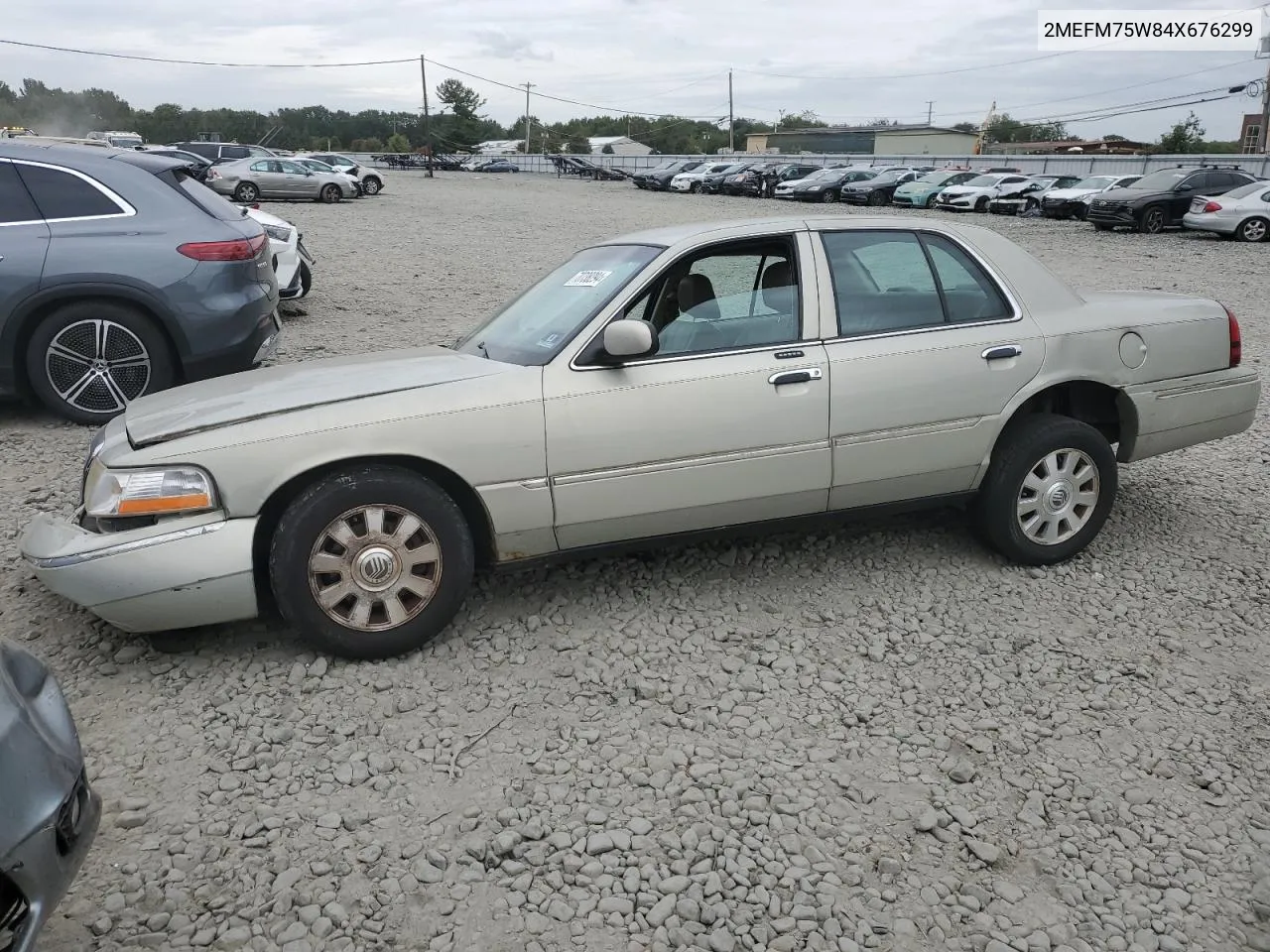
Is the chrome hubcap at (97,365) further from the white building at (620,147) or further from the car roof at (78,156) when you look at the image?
the white building at (620,147)

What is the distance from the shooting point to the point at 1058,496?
453 centimetres

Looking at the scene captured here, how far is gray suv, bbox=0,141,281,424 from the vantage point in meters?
6.42

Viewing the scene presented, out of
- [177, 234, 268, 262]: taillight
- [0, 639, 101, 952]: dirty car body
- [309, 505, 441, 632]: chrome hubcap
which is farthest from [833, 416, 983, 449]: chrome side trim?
[177, 234, 268, 262]: taillight

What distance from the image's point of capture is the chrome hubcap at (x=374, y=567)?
3617mm

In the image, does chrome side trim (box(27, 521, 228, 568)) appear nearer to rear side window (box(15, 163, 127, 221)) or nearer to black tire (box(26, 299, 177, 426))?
black tire (box(26, 299, 177, 426))

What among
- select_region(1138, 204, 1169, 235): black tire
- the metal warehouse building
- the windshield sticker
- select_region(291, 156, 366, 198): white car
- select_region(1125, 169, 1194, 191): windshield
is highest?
the metal warehouse building

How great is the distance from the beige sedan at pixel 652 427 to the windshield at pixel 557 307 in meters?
0.02

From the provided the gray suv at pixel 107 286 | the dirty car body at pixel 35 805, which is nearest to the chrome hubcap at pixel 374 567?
the dirty car body at pixel 35 805

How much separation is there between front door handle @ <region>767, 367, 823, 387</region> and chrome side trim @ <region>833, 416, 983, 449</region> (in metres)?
0.27

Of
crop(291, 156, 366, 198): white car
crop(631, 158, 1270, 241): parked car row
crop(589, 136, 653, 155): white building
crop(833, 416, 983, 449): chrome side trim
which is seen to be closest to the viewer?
crop(833, 416, 983, 449): chrome side trim

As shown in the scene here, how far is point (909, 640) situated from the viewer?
4.01 meters

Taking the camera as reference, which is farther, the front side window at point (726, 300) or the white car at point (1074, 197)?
the white car at point (1074, 197)

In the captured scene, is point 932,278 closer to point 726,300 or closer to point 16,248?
point 726,300

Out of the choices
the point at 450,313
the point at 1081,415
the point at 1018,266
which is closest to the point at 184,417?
the point at 1018,266
